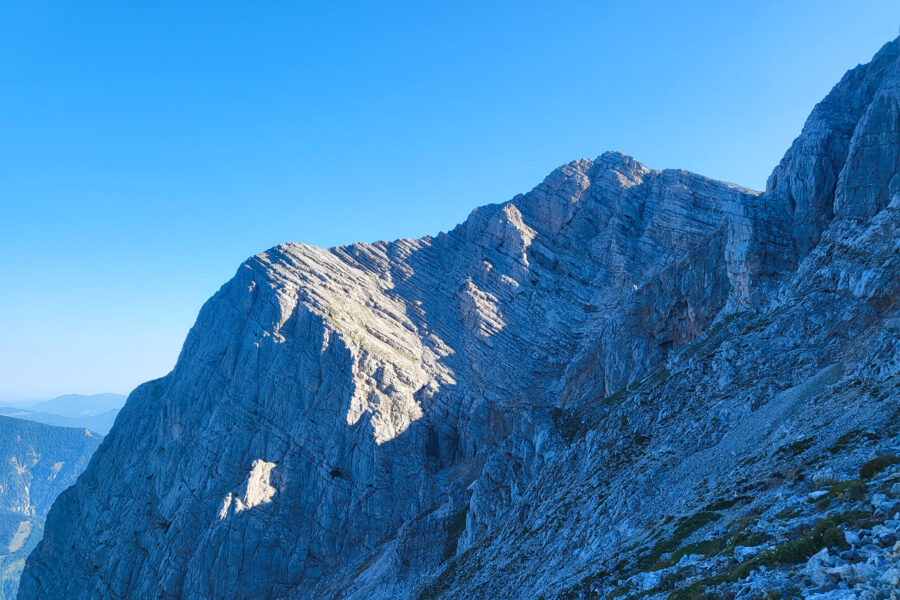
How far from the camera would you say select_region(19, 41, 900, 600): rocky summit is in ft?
102

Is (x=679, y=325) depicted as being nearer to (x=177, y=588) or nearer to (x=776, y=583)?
(x=776, y=583)

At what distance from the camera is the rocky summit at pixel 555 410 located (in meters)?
31.1

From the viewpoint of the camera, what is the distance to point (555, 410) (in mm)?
80812

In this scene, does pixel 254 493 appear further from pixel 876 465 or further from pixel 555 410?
pixel 876 465

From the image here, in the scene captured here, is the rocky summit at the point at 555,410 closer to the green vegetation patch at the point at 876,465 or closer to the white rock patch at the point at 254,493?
the green vegetation patch at the point at 876,465

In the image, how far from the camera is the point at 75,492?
451 feet

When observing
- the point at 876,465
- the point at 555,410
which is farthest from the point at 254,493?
the point at 876,465

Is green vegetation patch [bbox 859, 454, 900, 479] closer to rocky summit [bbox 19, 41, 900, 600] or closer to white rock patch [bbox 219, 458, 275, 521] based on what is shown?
rocky summit [bbox 19, 41, 900, 600]

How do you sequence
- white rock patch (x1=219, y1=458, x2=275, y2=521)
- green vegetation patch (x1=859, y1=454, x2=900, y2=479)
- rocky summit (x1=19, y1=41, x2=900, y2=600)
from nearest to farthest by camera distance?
green vegetation patch (x1=859, y1=454, x2=900, y2=479) < rocky summit (x1=19, y1=41, x2=900, y2=600) < white rock patch (x1=219, y1=458, x2=275, y2=521)

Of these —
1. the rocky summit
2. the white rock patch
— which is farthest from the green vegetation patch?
the white rock patch

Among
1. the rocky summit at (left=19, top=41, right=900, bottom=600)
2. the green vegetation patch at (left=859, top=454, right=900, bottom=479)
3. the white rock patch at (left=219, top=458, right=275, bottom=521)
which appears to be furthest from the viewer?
the white rock patch at (left=219, top=458, right=275, bottom=521)

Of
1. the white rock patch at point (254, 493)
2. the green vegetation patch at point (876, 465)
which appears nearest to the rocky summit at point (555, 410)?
the green vegetation patch at point (876, 465)

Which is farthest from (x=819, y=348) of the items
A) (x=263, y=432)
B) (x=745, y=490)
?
(x=263, y=432)

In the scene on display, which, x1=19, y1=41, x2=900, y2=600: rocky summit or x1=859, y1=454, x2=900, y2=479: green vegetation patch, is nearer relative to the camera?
x1=859, y1=454, x2=900, y2=479: green vegetation patch
